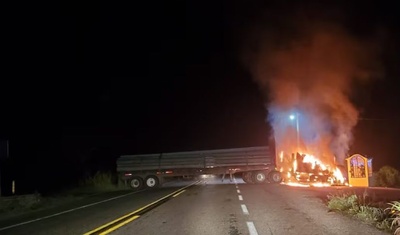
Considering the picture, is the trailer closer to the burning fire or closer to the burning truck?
the burning truck

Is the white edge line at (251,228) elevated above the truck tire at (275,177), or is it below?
above

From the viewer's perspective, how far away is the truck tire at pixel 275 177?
33938 millimetres

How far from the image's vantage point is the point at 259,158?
113ft

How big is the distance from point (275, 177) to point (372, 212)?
2303 centimetres

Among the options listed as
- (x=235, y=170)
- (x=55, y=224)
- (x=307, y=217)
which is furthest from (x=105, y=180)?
(x=307, y=217)

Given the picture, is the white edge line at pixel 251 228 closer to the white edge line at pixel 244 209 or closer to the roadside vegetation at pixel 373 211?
the white edge line at pixel 244 209

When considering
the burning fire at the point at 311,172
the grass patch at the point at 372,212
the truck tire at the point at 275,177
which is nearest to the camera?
the grass patch at the point at 372,212

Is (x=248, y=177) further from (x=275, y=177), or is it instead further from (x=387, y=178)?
(x=387, y=178)

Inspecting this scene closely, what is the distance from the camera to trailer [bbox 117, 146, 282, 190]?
34344mm

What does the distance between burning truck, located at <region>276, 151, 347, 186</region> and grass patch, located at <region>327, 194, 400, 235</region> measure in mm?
17070

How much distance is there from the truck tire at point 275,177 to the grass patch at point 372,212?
19.9 meters

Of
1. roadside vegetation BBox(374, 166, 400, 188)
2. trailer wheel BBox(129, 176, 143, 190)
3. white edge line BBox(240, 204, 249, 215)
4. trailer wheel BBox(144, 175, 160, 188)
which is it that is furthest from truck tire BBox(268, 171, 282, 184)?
white edge line BBox(240, 204, 249, 215)

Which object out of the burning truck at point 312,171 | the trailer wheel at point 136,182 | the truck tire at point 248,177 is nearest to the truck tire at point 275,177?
the burning truck at point 312,171

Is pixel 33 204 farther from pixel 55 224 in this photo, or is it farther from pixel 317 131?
pixel 317 131
